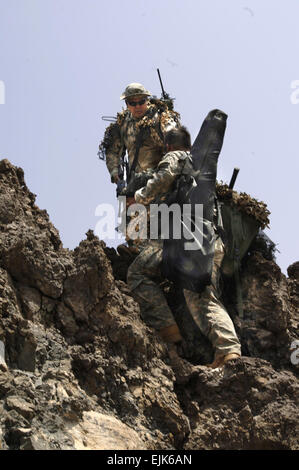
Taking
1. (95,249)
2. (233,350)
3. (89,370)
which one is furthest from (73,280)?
(233,350)

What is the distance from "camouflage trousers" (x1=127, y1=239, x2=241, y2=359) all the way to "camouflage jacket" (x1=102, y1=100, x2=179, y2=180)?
79.7 inches

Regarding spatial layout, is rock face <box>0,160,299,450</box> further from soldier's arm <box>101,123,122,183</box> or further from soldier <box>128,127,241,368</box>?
soldier's arm <box>101,123,122,183</box>

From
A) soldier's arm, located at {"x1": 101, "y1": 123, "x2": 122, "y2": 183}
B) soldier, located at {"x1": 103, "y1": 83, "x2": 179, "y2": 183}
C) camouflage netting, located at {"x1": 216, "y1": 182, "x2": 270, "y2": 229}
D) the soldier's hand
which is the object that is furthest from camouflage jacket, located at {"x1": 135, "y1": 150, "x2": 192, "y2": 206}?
soldier's arm, located at {"x1": 101, "y1": 123, "x2": 122, "y2": 183}

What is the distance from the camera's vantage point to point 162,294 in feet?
33.8

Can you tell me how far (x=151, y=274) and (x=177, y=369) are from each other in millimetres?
1289

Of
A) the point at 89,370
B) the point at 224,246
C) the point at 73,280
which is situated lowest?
the point at 89,370

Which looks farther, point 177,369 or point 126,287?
point 126,287

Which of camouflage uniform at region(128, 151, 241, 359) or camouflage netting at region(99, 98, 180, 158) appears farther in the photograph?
camouflage netting at region(99, 98, 180, 158)

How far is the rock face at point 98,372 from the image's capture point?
803 cm

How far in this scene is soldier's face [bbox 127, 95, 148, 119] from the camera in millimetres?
12391

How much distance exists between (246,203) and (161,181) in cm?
127

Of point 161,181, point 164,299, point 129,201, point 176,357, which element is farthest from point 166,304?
point 129,201

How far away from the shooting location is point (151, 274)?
10469 millimetres

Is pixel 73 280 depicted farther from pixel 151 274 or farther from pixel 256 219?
pixel 256 219
